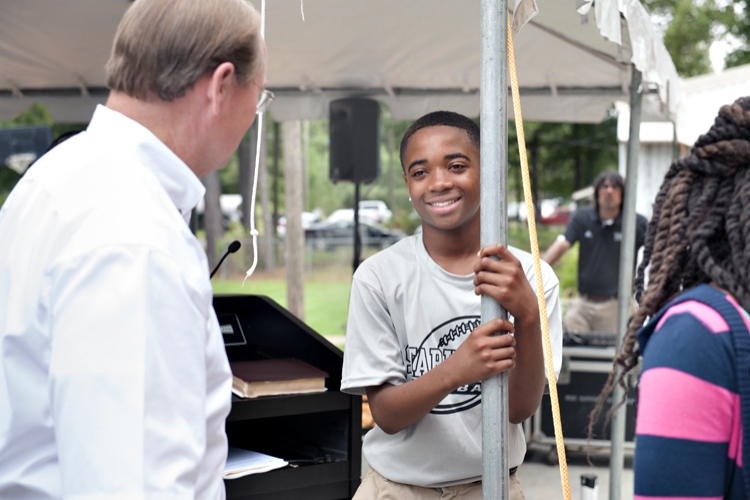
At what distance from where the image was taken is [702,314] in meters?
1.07

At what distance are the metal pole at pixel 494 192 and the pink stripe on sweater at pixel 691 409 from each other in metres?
0.49

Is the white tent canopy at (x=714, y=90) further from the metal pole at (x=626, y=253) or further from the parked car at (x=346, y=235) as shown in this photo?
the parked car at (x=346, y=235)

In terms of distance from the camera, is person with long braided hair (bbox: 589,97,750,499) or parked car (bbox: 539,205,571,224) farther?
parked car (bbox: 539,205,571,224)

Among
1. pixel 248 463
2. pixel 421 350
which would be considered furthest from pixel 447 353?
pixel 248 463

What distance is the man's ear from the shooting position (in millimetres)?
1106

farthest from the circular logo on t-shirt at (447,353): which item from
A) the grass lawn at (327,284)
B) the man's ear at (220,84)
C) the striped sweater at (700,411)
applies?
the grass lawn at (327,284)

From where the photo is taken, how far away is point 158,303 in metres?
0.93

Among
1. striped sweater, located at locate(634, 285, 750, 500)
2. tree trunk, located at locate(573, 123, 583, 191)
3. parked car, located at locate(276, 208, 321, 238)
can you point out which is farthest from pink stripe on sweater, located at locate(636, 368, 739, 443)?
parked car, located at locate(276, 208, 321, 238)

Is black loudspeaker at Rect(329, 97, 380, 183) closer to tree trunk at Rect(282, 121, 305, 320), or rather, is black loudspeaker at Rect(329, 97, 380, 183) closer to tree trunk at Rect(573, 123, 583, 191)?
tree trunk at Rect(282, 121, 305, 320)

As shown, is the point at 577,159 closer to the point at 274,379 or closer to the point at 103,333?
the point at 274,379

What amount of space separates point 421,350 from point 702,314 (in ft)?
3.01

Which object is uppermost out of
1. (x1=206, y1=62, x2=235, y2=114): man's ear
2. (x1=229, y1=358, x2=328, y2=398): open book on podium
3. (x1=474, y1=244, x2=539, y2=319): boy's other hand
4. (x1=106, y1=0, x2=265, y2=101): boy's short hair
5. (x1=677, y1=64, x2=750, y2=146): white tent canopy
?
(x1=677, y1=64, x2=750, y2=146): white tent canopy

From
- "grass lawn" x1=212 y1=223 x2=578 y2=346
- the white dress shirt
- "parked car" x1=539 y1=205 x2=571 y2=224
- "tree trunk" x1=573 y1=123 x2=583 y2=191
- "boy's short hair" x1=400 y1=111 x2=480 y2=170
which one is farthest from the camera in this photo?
"parked car" x1=539 y1=205 x2=571 y2=224

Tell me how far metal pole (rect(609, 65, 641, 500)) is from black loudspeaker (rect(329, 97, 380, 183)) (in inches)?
86.2
